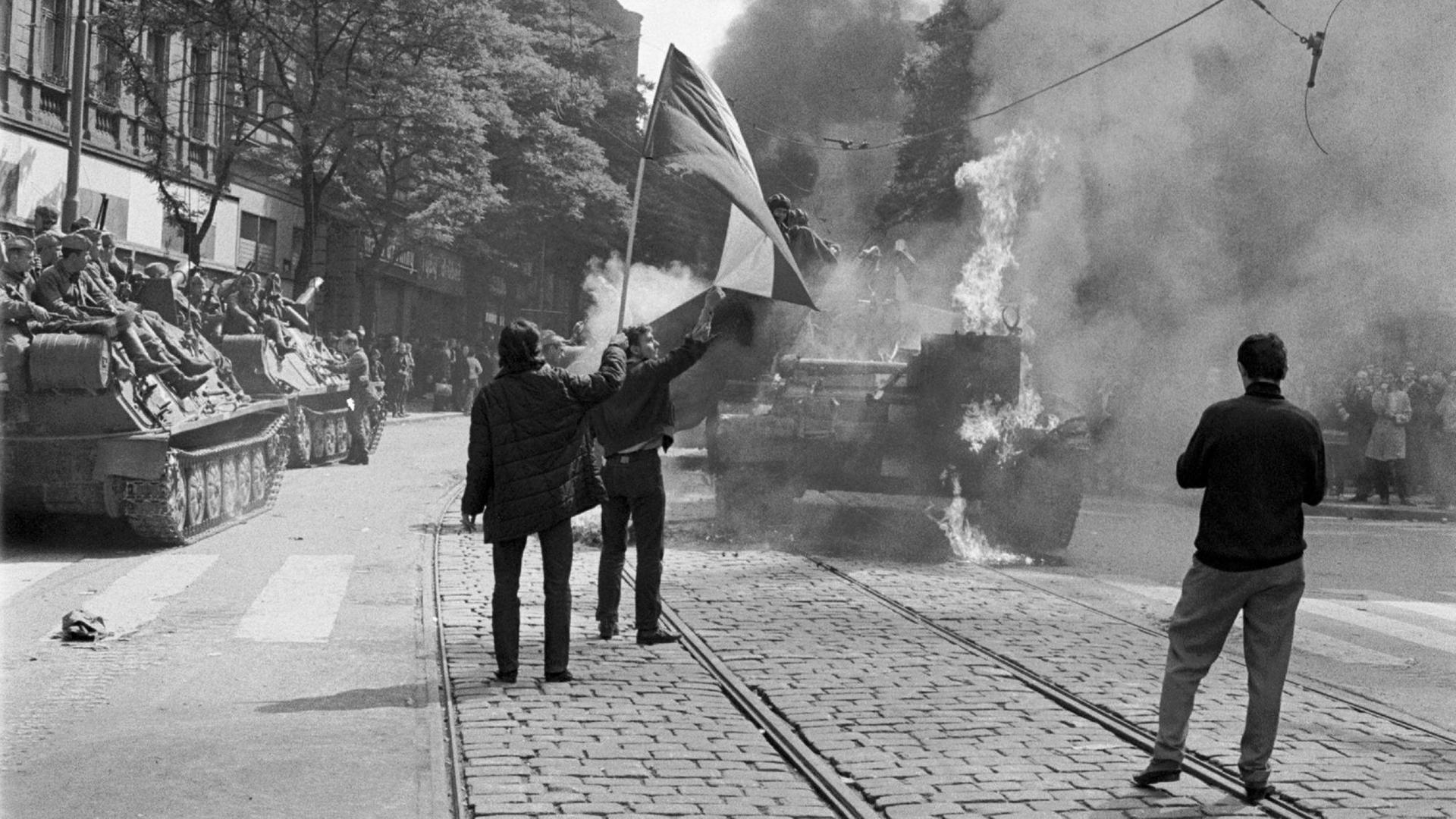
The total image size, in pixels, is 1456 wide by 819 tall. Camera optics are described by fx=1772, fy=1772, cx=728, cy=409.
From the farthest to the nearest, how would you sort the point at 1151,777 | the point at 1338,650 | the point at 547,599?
the point at 1338,650 → the point at 547,599 → the point at 1151,777

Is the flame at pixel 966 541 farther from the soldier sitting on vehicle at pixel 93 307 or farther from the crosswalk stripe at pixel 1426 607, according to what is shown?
the soldier sitting on vehicle at pixel 93 307

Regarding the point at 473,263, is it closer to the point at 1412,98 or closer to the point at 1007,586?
the point at 1412,98

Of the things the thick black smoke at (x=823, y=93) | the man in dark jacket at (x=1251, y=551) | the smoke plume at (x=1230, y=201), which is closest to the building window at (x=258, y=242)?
the thick black smoke at (x=823, y=93)

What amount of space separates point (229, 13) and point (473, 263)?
24537 millimetres

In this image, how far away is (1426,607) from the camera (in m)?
12.5

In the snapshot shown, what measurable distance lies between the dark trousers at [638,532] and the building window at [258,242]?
32.9m

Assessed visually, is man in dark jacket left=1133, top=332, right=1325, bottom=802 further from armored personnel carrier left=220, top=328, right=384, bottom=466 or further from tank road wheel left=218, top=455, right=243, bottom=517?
armored personnel carrier left=220, top=328, right=384, bottom=466

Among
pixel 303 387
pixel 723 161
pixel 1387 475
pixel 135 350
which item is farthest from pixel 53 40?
pixel 723 161

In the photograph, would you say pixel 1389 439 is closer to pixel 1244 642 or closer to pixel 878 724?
pixel 878 724

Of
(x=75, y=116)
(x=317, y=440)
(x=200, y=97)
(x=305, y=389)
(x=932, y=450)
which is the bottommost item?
(x=317, y=440)

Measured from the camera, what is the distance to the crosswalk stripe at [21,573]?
10969mm

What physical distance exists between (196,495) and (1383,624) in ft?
30.1

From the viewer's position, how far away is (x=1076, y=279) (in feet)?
85.7

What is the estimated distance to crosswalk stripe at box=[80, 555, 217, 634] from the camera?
32.8 feet
